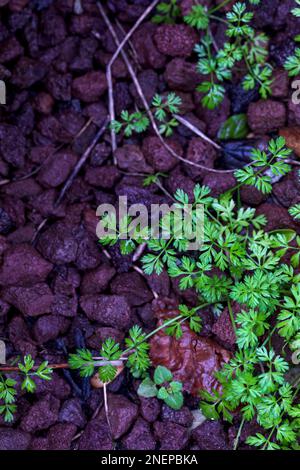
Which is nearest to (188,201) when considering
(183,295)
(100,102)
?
(183,295)

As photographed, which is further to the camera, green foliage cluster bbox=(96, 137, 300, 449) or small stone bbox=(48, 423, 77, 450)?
small stone bbox=(48, 423, 77, 450)

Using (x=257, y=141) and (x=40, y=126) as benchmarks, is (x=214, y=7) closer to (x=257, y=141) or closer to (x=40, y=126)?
(x=257, y=141)

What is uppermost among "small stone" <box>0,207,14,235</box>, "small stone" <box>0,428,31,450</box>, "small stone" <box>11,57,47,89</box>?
"small stone" <box>11,57,47,89</box>

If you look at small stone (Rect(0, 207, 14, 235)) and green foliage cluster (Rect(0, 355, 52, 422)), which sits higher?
small stone (Rect(0, 207, 14, 235))

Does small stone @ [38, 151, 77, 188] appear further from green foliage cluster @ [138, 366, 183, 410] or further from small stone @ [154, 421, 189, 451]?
small stone @ [154, 421, 189, 451]

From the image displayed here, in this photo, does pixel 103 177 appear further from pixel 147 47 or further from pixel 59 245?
pixel 147 47

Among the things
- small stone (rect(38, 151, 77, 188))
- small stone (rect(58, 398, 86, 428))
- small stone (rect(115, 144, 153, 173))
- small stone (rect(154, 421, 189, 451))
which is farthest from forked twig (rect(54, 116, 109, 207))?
small stone (rect(154, 421, 189, 451))

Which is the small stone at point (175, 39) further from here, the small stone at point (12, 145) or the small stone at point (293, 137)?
the small stone at point (12, 145)

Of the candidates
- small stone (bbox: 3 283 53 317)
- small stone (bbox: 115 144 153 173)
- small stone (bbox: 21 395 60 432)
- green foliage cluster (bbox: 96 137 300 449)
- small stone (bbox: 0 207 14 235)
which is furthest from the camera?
small stone (bbox: 115 144 153 173)

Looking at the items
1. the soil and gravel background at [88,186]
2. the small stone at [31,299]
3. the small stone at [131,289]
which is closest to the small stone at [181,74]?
the soil and gravel background at [88,186]
